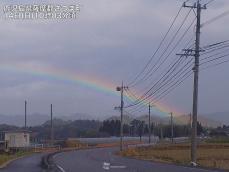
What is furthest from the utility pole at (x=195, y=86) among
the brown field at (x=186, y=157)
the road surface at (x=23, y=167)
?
the road surface at (x=23, y=167)

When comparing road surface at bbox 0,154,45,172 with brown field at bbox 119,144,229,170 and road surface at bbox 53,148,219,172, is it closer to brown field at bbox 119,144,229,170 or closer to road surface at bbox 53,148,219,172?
road surface at bbox 53,148,219,172

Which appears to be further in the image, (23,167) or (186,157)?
(186,157)

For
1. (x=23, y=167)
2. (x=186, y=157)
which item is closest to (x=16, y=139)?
(x=186, y=157)

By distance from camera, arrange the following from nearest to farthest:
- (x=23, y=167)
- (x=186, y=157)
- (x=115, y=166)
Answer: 1. (x=115, y=166)
2. (x=23, y=167)
3. (x=186, y=157)

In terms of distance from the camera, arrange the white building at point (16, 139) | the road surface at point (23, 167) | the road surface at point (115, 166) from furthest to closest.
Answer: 1. the white building at point (16, 139)
2. the road surface at point (23, 167)
3. the road surface at point (115, 166)

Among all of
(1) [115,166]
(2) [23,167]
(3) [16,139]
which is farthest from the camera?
(3) [16,139]

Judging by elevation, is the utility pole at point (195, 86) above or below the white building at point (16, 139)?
above

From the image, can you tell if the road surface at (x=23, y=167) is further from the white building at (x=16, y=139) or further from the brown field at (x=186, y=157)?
the white building at (x=16, y=139)

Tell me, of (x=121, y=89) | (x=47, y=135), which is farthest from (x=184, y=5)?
(x=47, y=135)

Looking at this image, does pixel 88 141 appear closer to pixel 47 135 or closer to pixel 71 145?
pixel 71 145

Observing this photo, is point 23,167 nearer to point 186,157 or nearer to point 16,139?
point 186,157

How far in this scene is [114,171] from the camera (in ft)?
111

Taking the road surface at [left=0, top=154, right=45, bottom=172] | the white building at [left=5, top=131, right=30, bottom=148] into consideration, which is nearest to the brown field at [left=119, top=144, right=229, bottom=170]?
the road surface at [left=0, top=154, right=45, bottom=172]

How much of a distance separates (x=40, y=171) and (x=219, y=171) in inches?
449
